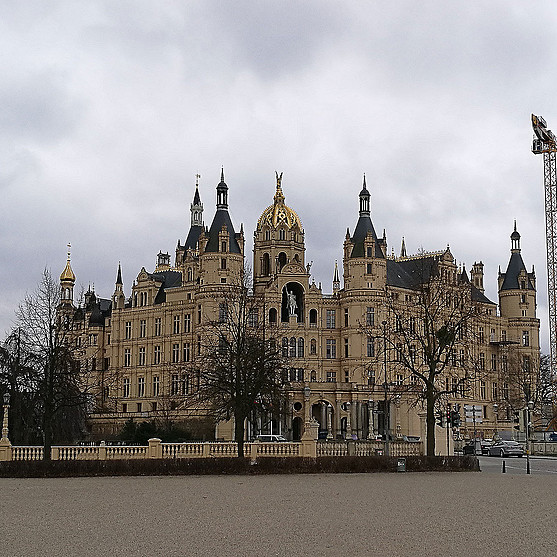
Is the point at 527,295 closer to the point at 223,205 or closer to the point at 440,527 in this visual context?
the point at 223,205

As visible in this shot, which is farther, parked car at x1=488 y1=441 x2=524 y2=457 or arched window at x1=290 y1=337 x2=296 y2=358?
arched window at x1=290 y1=337 x2=296 y2=358

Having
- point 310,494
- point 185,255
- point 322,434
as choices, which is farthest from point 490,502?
point 185,255

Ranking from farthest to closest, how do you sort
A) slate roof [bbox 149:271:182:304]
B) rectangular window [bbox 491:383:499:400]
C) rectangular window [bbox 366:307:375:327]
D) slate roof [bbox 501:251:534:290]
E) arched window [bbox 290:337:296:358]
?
slate roof [bbox 501:251:534:290], rectangular window [bbox 491:383:499:400], slate roof [bbox 149:271:182:304], rectangular window [bbox 366:307:375:327], arched window [bbox 290:337:296:358]

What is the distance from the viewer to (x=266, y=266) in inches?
4542

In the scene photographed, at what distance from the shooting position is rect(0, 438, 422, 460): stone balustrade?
143 feet

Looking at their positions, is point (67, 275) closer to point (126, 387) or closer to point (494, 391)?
point (126, 387)

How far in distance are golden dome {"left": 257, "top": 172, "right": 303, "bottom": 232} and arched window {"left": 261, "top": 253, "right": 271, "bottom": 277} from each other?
3977mm

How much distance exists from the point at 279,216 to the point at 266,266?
22.5ft

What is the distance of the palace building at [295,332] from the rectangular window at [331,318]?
120mm

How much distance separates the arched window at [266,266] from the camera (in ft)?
377

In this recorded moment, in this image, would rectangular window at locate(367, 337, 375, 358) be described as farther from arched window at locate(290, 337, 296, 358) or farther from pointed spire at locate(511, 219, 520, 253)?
pointed spire at locate(511, 219, 520, 253)

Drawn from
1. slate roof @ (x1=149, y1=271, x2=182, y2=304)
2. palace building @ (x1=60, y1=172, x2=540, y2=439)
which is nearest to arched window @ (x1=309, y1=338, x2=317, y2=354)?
palace building @ (x1=60, y1=172, x2=540, y2=439)

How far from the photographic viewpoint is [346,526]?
1909 centimetres

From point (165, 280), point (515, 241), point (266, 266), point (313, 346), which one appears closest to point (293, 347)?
point (313, 346)
